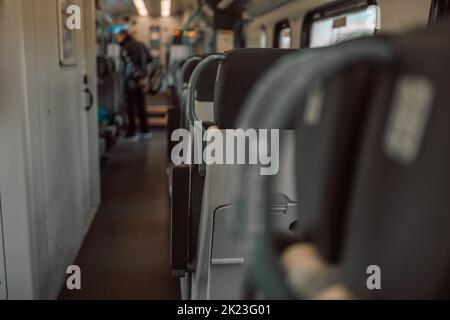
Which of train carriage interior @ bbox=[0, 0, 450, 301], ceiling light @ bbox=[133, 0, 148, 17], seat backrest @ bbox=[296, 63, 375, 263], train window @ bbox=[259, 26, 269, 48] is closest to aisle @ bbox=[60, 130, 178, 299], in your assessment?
train carriage interior @ bbox=[0, 0, 450, 301]

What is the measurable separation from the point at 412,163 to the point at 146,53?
24.7 ft

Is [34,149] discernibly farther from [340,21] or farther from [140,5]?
[140,5]

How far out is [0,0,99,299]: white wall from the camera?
2.07 meters

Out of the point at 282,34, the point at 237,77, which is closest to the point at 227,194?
the point at 237,77

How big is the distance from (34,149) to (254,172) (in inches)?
75.7

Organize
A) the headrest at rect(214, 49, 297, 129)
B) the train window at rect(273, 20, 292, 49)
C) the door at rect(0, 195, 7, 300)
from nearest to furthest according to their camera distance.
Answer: the headrest at rect(214, 49, 297, 129) < the door at rect(0, 195, 7, 300) < the train window at rect(273, 20, 292, 49)

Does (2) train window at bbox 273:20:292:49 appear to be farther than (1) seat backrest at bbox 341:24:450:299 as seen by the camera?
Yes

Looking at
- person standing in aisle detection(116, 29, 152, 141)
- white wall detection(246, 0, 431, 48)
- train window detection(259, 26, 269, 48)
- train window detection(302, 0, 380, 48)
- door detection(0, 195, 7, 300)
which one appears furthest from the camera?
person standing in aisle detection(116, 29, 152, 141)

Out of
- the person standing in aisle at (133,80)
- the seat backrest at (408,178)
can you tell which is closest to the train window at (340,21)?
the seat backrest at (408,178)

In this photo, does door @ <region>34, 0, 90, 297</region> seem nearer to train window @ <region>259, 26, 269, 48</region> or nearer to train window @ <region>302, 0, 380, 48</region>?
train window @ <region>302, 0, 380, 48</region>

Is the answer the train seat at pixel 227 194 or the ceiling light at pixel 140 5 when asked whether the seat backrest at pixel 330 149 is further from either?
the ceiling light at pixel 140 5

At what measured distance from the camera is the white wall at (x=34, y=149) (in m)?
2.07

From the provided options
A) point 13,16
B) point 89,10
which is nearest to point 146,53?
point 89,10

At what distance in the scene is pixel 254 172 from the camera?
0.62 meters
